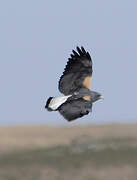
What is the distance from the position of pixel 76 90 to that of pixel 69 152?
22.7 metres

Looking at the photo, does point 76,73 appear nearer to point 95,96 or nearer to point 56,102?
point 95,96

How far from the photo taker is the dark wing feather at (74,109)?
2022cm

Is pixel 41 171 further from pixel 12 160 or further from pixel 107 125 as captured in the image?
pixel 107 125

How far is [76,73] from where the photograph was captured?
22.3 metres

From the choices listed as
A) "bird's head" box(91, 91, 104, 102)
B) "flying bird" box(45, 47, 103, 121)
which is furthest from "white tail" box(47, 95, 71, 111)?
"bird's head" box(91, 91, 104, 102)

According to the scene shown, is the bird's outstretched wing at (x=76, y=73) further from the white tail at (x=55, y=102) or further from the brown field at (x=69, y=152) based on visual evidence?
the brown field at (x=69, y=152)

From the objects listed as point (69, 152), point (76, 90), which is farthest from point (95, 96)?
point (69, 152)

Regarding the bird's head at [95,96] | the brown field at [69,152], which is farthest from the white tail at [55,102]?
the brown field at [69,152]

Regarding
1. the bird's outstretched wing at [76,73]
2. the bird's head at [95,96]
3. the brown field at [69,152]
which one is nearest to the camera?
the bird's head at [95,96]

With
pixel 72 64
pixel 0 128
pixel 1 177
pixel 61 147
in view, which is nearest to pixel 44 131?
pixel 0 128

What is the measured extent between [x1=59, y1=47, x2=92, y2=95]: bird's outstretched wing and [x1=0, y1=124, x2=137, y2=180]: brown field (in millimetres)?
15764

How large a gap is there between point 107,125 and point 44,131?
10.8 feet

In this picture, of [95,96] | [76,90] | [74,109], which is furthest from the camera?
[76,90]

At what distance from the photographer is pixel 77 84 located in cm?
2214
